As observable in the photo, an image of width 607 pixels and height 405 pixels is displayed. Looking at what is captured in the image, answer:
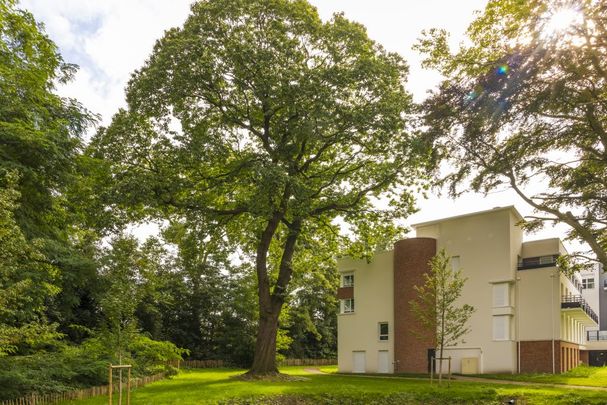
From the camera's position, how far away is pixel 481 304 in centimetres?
3747

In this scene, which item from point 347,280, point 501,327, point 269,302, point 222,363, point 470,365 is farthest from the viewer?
point 222,363

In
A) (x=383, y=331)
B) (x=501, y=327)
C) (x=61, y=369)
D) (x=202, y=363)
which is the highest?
(x=501, y=327)

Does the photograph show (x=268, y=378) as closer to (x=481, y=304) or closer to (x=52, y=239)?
(x=52, y=239)

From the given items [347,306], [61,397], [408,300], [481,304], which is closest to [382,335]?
[408,300]

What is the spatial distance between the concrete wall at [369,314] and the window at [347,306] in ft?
1.36

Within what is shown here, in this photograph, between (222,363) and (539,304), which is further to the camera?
(222,363)

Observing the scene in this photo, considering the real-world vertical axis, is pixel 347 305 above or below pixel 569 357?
above

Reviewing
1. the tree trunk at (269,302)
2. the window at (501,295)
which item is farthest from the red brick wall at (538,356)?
the tree trunk at (269,302)

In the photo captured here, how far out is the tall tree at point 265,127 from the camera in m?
25.1

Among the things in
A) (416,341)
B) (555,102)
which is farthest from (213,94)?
(416,341)

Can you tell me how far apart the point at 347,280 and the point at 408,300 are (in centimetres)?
691

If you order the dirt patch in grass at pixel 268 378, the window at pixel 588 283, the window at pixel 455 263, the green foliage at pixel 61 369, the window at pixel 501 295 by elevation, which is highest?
the window at pixel 455 263

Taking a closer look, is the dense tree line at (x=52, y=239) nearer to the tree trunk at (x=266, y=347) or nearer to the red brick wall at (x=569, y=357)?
the tree trunk at (x=266, y=347)

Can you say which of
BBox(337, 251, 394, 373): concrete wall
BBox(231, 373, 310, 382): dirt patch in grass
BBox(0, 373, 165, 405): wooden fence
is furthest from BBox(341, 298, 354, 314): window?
BBox(0, 373, 165, 405): wooden fence
